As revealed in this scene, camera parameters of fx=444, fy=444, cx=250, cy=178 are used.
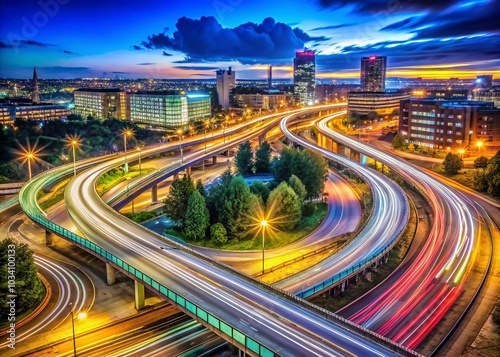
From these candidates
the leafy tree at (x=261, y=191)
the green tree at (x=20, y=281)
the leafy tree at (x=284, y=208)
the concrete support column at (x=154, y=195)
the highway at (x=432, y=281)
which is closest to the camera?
the highway at (x=432, y=281)

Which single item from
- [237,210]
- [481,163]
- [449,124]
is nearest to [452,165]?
[481,163]

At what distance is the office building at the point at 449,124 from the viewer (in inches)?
3445

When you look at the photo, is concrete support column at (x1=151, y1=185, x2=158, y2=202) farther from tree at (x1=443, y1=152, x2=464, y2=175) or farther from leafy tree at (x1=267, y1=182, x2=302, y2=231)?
tree at (x1=443, y1=152, x2=464, y2=175)

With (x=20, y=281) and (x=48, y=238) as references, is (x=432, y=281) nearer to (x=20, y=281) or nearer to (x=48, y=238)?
(x=20, y=281)

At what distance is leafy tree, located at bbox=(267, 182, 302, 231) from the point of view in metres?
46.7

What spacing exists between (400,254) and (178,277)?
22381 mm

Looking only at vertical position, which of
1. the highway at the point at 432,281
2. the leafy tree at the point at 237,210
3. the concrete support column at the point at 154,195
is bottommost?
the highway at the point at 432,281

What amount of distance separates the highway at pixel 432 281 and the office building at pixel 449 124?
38.6 m

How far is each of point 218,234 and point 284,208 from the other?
8.16 meters

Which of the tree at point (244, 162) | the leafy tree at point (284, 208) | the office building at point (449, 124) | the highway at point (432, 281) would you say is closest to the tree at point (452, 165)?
the highway at point (432, 281)

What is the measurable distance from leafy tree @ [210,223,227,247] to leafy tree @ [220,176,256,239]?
1.02 metres

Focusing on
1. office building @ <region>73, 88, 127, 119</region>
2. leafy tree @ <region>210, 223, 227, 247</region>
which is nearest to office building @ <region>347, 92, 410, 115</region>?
office building @ <region>73, 88, 127, 119</region>

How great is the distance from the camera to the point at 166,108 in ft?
502

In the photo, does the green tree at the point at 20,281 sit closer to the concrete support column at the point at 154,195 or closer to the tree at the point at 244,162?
the concrete support column at the point at 154,195
